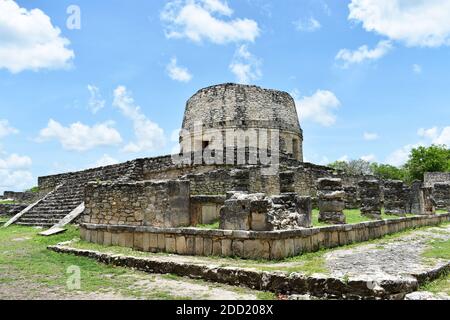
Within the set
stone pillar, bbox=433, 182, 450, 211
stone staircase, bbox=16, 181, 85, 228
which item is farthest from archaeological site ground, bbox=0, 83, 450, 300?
stone pillar, bbox=433, 182, 450, 211

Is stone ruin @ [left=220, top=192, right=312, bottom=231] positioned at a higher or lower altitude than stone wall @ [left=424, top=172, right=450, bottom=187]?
lower

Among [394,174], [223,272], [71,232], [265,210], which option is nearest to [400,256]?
[265,210]

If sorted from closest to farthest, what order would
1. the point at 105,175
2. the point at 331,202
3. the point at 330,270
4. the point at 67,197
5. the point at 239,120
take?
the point at 330,270 < the point at 331,202 < the point at 67,197 < the point at 105,175 < the point at 239,120

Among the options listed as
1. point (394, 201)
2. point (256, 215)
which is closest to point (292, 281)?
point (256, 215)

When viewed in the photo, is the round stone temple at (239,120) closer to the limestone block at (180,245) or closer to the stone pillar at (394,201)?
the stone pillar at (394,201)

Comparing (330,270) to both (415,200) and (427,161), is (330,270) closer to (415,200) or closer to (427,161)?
(415,200)

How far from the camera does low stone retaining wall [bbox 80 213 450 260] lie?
651 centimetres

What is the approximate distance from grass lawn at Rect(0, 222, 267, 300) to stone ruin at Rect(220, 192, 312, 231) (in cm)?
140

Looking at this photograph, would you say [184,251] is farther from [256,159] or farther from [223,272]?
[256,159]

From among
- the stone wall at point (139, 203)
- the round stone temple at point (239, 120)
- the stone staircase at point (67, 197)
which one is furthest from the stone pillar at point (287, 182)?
the round stone temple at point (239, 120)

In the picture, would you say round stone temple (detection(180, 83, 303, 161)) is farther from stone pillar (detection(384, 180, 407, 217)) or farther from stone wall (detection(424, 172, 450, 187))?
stone wall (detection(424, 172, 450, 187))

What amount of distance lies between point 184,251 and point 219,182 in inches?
236

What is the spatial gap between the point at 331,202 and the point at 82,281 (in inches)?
224

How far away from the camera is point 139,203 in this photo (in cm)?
885
